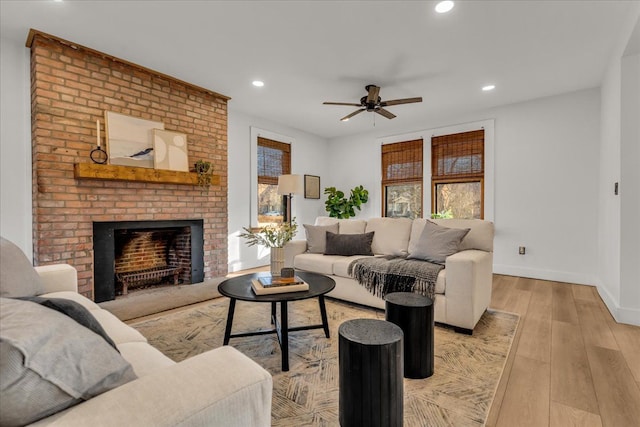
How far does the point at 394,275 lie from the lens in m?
2.77

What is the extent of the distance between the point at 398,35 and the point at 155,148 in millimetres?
2884

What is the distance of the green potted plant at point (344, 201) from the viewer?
20.1 feet

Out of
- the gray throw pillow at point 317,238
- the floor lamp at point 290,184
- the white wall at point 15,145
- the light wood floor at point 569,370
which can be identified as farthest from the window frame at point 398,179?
the white wall at point 15,145

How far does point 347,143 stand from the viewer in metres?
6.52

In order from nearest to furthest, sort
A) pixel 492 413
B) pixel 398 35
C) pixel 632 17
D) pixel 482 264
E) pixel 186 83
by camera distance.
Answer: pixel 492 413, pixel 632 17, pixel 482 264, pixel 398 35, pixel 186 83

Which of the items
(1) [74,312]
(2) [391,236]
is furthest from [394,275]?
(1) [74,312]

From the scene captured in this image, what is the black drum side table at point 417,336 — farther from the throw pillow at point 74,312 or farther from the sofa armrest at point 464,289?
the throw pillow at point 74,312

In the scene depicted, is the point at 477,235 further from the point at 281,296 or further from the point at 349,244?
the point at 281,296

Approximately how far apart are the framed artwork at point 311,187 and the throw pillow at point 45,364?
5.56 meters

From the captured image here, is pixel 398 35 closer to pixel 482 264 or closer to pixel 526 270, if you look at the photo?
pixel 482 264

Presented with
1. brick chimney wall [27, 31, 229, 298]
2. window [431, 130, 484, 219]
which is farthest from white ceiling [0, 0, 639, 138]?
window [431, 130, 484, 219]

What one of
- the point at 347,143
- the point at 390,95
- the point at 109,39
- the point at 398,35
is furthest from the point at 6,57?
the point at 347,143

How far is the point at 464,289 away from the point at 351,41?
7.95 ft

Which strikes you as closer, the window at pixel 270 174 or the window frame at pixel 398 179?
the window at pixel 270 174
